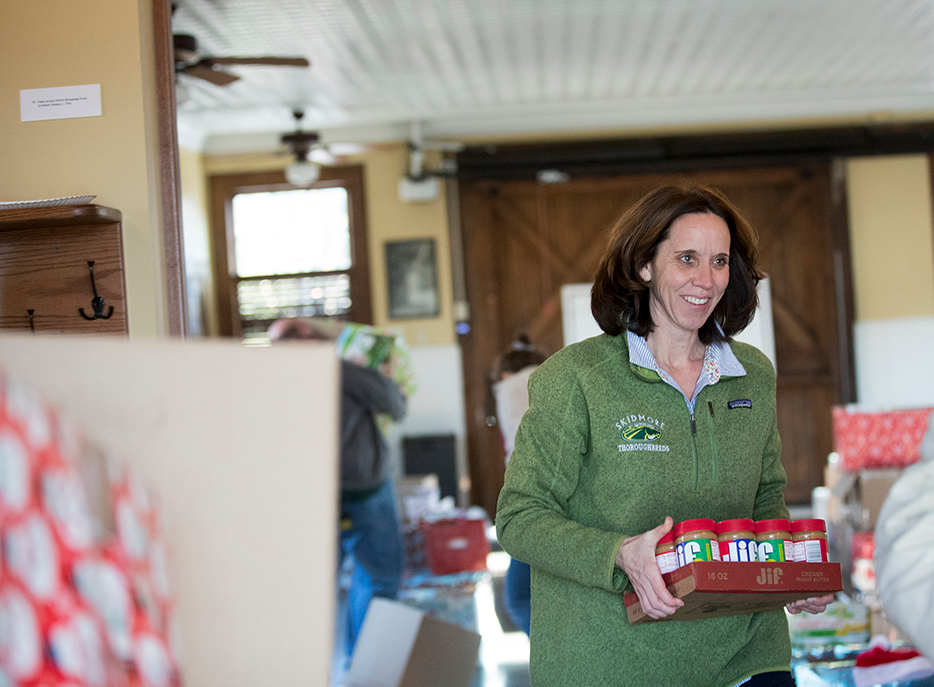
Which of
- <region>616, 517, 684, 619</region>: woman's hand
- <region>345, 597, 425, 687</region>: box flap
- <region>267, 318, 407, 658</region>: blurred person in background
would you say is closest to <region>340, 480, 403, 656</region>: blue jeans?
<region>267, 318, 407, 658</region>: blurred person in background

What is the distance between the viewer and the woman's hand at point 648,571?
A: 1.34m

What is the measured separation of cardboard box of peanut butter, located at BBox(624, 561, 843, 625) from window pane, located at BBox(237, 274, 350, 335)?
5.99 metres

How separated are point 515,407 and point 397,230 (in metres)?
3.93

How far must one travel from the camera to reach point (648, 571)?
136cm

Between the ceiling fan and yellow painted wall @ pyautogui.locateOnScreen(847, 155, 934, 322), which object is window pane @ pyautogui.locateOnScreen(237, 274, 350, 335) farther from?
yellow painted wall @ pyautogui.locateOnScreen(847, 155, 934, 322)

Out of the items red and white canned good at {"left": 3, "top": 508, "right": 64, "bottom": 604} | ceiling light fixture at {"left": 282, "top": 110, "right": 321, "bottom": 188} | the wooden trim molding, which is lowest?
red and white canned good at {"left": 3, "top": 508, "right": 64, "bottom": 604}

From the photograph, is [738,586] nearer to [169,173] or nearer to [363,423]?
[169,173]

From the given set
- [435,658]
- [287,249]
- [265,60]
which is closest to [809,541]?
[435,658]

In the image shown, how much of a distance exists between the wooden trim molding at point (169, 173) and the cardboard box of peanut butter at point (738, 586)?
1.36m

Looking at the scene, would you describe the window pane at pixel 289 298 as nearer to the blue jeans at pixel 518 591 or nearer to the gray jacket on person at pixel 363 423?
the gray jacket on person at pixel 363 423

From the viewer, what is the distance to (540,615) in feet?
5.18

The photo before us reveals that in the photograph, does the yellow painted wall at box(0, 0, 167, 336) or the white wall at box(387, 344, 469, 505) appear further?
the white wall at box(387, 344, 469, 505)

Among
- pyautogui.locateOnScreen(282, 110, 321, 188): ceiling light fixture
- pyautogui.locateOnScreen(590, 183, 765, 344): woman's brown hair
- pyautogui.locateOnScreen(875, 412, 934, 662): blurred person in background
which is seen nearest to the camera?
pyautogui.locateOnScreen(875, 412, 934, 662): blurred person in background

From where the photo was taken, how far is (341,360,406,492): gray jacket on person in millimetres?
4027
